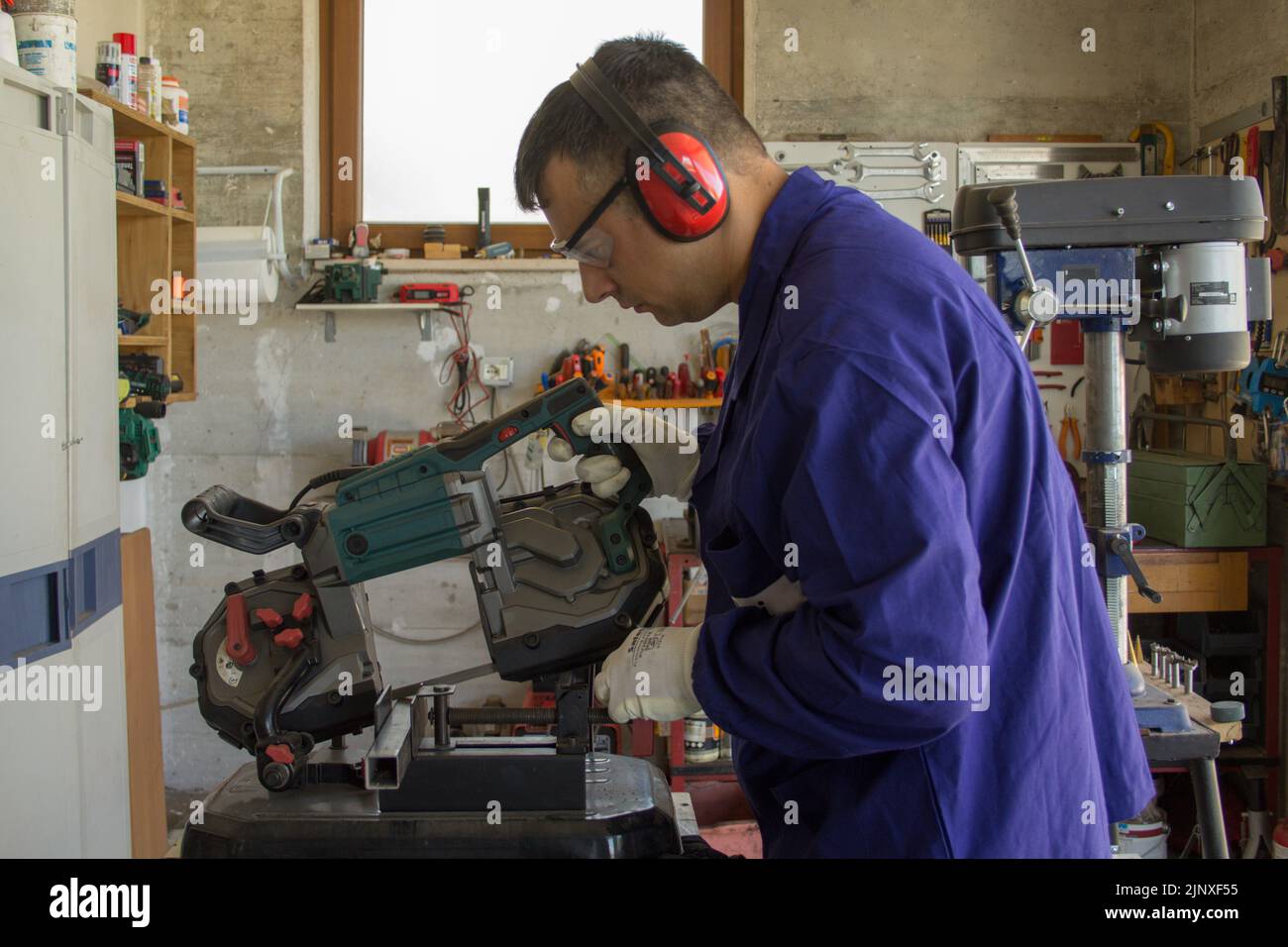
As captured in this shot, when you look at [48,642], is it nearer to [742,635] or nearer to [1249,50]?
[742,635]

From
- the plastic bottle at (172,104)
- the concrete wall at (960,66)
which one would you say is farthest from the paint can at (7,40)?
the concrete wall at (960,66)

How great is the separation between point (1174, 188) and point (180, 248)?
8.70 feet

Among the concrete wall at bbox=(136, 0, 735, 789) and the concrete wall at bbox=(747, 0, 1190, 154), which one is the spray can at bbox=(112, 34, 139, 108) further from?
the concrete wall at bbox=(747, 0, 1190, 154)

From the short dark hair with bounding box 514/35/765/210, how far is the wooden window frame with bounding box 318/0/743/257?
2.73 m

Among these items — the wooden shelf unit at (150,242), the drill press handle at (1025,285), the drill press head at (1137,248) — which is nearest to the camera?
the drill press handle at (1025,285)

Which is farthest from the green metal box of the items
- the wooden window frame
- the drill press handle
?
the wooden window frame

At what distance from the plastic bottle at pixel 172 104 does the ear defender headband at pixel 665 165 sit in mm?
2445

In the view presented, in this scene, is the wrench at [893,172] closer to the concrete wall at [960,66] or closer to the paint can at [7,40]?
the concrete wall at [960,66]

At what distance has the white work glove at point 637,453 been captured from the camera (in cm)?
150

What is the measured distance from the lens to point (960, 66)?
3.78m

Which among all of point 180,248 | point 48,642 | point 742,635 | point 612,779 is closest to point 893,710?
point 742,635

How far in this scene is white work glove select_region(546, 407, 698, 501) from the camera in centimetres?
150

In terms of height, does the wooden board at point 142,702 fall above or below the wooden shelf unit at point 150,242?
below

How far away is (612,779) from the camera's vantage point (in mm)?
1409
